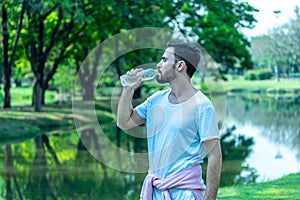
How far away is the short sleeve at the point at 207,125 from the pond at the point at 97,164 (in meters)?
0.41

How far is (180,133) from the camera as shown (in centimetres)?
341

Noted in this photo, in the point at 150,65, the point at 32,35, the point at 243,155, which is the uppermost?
the point at 32,35

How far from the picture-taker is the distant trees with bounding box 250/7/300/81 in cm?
6638

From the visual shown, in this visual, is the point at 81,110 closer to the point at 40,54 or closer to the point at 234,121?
the point at 40,54

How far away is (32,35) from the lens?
28.3 meters

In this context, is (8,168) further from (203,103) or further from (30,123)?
(203,103)

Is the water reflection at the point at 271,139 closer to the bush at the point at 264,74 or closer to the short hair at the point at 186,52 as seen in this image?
the short hair at the point at 186,52

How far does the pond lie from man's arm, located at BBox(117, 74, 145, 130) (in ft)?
0.63

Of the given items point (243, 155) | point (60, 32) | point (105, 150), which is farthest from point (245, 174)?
point (60, 32)

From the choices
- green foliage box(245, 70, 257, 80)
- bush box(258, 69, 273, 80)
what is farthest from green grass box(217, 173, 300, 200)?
bush box(258, 69, 273, 80)

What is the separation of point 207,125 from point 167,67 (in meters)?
0.38

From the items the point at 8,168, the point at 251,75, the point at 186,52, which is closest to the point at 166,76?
the point at 186,52

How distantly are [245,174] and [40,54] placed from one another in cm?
1653

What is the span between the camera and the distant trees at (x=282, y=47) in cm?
6638
